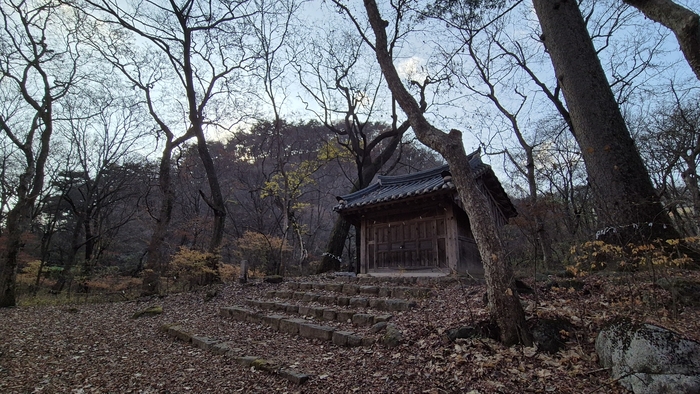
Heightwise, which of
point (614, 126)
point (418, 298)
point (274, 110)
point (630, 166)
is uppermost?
point (274, 110)

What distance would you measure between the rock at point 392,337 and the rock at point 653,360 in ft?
6.86

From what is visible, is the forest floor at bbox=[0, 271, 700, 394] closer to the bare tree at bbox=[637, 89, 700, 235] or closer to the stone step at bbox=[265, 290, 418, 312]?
the stone step at bbox=[265, 290, 418, 312]

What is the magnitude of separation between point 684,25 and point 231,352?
5.98 m

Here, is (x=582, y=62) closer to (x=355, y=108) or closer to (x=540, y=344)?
(x=540, y=344)

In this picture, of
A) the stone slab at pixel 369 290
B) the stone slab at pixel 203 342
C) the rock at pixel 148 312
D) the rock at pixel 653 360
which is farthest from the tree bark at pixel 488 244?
the rock at pixel 148 312

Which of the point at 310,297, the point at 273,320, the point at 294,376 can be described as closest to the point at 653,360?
the point at 294,376

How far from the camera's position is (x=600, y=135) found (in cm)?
527

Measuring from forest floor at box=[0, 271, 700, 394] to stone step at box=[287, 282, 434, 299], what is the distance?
1.17 ft

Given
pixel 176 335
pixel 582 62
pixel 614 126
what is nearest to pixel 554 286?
pixel 614 126

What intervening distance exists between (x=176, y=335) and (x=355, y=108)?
1097cm

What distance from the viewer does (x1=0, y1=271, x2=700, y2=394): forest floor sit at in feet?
9.98

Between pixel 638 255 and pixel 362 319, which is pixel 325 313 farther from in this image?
pixel 638 255

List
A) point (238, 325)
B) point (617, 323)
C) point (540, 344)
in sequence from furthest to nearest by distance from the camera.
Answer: point (238, 325) → point (540, 344) → point (617, 323)

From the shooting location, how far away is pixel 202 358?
479 centimetres
